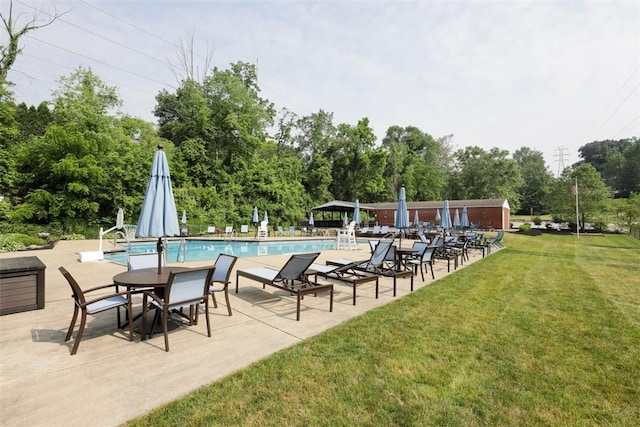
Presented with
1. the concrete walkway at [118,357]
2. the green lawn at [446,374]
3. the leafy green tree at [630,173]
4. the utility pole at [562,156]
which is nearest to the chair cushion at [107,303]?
the concrete walkway at [118,357]

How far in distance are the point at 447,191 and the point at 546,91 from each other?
3474 cm

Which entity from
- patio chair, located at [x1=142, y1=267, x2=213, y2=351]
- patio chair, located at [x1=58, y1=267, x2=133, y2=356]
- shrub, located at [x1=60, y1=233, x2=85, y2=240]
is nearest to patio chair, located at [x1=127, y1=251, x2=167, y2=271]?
patio chair, located at [x1=58, y1=267, x2=133, y2=356]

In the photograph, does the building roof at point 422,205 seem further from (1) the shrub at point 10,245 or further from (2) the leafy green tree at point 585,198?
(1) the shrub at point 10,245

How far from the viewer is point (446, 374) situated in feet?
8.79

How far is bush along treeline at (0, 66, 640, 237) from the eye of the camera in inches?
697

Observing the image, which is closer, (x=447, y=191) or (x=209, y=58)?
(x=209, y=58)

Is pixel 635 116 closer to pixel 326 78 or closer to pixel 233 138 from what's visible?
pixel 326 78

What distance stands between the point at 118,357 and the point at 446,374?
3.08 meters

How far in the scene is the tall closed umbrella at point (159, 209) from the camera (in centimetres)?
387

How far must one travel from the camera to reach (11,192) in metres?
17.8

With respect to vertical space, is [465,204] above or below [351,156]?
below

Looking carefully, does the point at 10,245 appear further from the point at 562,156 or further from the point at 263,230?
the point at 562,156

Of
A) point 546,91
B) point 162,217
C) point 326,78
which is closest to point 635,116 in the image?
point 546,91

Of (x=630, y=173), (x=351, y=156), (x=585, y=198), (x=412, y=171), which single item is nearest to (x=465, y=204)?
(x=585, y=198)
